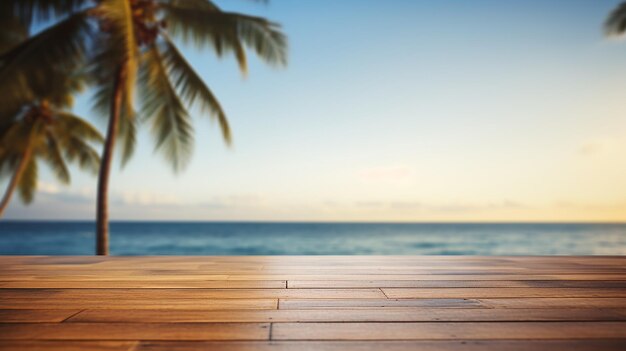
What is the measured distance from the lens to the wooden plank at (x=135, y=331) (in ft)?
3.25

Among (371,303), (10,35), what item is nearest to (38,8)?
(10,35)

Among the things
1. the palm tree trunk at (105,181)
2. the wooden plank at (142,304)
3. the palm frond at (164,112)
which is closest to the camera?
the wooden plank at (142,304)

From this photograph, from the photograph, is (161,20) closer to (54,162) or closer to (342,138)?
(54,162)

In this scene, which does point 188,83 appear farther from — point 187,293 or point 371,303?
point 371,303

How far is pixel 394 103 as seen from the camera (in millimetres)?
11859

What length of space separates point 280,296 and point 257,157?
55.4 ft

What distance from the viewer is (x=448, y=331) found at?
1047 mm

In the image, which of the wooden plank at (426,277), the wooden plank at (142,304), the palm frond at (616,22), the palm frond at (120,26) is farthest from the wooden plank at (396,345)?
the palm frond at (616,22)

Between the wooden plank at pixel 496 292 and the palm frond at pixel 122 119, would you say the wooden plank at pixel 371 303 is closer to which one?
the wooden plank at pixel 496 292

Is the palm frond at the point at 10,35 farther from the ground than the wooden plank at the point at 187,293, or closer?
farther from the ground

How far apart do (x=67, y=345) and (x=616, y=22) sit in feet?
28.3

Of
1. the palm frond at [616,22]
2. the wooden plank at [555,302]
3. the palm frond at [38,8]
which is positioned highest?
the palm frond at [616,22]

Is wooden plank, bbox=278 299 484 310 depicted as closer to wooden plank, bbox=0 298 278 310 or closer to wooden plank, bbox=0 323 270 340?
wooden plank, bbox=0 298 278 310

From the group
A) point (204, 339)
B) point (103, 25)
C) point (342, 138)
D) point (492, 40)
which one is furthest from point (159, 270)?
point (342, 138)
